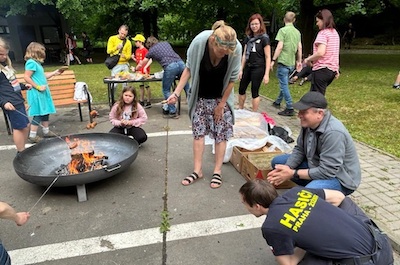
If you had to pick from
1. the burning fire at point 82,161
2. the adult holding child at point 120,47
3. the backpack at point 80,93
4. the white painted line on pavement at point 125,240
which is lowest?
the white painted line on pavement at point 125,240

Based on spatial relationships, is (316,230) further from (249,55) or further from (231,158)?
(249,55)

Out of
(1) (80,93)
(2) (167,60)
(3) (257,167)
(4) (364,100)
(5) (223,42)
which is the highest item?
(5) (223,42)

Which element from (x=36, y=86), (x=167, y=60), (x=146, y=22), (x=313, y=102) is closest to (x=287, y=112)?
(x=167, y=60)

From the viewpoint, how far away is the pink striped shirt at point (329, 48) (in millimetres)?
4816

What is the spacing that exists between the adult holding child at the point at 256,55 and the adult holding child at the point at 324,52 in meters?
0.78

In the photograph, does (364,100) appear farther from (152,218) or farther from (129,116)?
(152,218)

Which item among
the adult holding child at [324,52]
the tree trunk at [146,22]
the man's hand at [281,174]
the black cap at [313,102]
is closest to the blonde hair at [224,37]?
the black cap at [313,102]

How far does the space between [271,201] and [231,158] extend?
2.34 m

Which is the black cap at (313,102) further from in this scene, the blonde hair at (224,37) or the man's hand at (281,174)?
the blonde hair at (224,37)

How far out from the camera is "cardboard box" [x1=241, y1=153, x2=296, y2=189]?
340 cm

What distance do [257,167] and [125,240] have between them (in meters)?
1.59

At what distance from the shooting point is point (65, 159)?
3910mm

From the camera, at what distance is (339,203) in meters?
2.22

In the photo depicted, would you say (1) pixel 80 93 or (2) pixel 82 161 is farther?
(1) pixel 80 93
